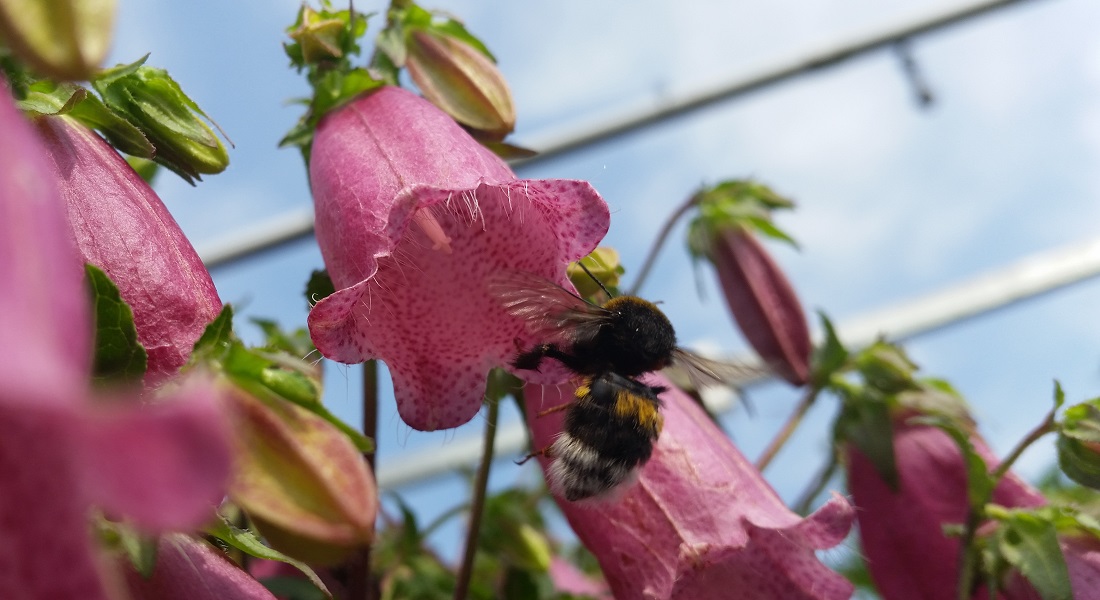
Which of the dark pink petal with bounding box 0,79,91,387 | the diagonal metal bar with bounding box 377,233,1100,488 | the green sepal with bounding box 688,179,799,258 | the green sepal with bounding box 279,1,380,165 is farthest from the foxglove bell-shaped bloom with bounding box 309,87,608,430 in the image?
the diagonal metal bar with bounding box 377,233,1100,488

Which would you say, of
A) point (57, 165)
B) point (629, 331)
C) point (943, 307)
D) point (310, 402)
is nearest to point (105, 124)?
point (57, 165)

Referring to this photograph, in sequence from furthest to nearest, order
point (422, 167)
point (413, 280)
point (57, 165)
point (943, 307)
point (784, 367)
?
point (943, 307) → point (784, 367) → point (413, 280) → point (422, 167) → point (57, 165)

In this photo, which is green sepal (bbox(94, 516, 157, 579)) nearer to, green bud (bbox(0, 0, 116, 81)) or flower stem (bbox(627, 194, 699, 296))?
green bud (bbox(0, 0, 116, 81))

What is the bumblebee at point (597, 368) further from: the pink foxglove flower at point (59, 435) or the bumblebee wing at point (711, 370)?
the pink foxglove flower at point (59, 435)

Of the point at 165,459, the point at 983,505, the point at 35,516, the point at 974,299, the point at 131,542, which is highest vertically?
the point at 165,459

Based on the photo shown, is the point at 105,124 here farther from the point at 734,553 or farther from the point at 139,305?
the point at 734,553

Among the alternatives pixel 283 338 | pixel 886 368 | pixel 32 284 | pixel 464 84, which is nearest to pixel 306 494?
pixel 32 284

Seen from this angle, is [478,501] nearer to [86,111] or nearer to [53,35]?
[86,111]
